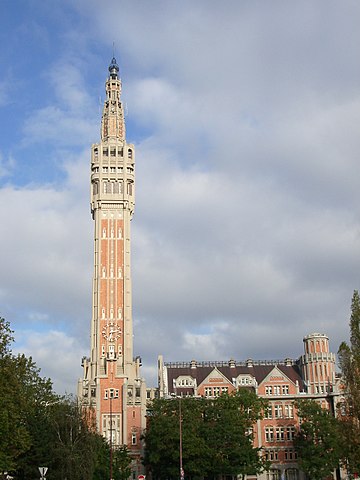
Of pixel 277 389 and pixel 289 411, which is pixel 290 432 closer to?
pixel 289 411

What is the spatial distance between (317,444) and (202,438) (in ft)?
53.3

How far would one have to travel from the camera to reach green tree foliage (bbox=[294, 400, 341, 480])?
86500 mm

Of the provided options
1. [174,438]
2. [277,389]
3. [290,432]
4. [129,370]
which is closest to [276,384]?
[277,389]

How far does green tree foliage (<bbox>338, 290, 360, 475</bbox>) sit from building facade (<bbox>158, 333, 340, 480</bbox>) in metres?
45.1

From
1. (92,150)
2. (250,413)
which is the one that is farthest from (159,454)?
(92,150)

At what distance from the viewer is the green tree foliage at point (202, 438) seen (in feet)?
270

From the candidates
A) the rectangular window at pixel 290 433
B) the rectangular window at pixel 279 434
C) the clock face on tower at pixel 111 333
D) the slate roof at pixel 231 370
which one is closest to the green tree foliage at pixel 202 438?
the rectangular window at pixel 279 434

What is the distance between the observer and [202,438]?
Answer: 83.8 meters

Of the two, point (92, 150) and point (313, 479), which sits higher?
point (92, 150)

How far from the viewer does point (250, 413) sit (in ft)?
293

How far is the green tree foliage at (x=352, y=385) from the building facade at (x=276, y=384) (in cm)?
4512

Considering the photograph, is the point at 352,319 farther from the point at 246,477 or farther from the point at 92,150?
the point at 92,150

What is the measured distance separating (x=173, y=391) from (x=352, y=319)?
174 ft

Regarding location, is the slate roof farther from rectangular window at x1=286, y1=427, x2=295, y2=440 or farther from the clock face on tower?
the clock face on tower
